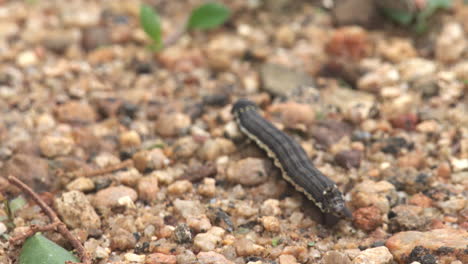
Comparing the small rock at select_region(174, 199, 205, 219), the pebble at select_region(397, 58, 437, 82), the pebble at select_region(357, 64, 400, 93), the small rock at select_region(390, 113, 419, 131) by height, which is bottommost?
the small rock at select_region(174, 199, 205, 219)

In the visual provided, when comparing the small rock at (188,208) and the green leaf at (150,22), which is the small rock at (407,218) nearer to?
the small rock at (188,208)

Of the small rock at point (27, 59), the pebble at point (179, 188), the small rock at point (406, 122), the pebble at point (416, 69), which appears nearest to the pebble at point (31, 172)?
the pebble at point (179, 188)

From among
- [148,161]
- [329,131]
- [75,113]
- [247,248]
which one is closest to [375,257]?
[247,248]

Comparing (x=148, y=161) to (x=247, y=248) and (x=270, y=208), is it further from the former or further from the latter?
(x=247, y=248)

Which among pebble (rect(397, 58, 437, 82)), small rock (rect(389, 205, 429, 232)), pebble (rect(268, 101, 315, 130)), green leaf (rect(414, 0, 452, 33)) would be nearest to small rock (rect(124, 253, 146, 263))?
small rock (rect(389, 205, 429, 232))

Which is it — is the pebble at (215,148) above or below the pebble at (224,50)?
below

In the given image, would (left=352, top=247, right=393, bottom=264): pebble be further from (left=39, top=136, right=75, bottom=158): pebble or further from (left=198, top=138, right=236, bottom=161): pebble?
(left=39, top=136, right=75, bottom=158): pebble
